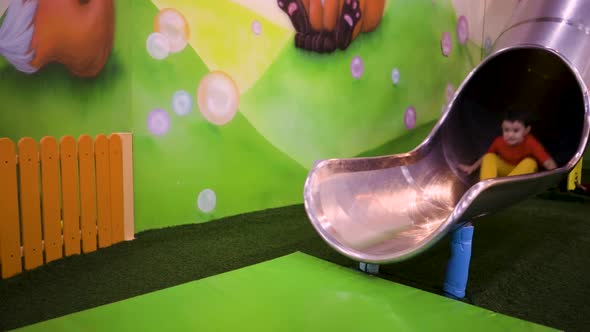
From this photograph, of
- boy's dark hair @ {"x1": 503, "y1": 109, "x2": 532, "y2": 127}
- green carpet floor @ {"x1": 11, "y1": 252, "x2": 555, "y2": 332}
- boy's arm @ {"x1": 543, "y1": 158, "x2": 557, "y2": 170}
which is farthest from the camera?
boy's dark hair @ {"x1": 503, "y1": 109, "x2": 532, "y2": 127}

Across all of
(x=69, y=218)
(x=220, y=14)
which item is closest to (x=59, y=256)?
(x=69, y=218)

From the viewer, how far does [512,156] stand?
3.63 meters

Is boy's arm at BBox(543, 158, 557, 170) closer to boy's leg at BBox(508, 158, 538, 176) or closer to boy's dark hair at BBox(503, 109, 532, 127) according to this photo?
boy's leg at BBox(508, 158, 538, 176)

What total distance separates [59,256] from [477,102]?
3.33 meters

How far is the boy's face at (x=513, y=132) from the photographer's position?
370cm

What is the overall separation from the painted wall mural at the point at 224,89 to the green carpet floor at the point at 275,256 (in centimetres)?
35

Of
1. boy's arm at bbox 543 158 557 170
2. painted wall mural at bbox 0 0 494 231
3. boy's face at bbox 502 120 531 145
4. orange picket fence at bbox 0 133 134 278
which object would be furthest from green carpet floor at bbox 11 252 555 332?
boy's face at bbox 502 120 531 145

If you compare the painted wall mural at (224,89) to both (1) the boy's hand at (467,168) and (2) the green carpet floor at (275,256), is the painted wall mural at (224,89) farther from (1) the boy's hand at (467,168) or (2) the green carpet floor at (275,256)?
(1) the boy's hand at (467,168)

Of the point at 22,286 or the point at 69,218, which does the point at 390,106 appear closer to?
the point at 69,218

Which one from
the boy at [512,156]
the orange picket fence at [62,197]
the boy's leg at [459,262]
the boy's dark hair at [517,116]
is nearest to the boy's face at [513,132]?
the boy at [512,156]

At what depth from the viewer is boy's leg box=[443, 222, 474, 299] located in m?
2.33

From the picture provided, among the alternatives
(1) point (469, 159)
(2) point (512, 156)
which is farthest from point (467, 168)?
(2) point (512, 156)

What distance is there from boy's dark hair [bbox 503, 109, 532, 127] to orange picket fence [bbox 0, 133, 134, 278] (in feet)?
9.93

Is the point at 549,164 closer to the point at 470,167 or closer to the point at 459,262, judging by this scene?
the point at 470,167
